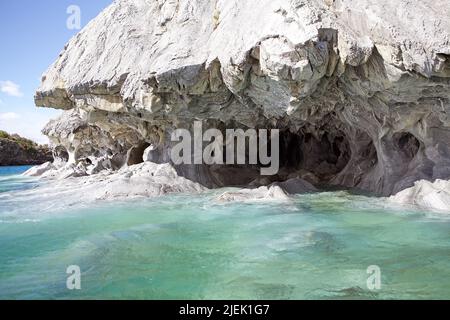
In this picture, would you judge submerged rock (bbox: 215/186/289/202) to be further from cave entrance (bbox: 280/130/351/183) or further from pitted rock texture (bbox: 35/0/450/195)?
cave entrance (bbox: 280/130/351/183)

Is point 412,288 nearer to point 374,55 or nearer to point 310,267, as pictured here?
point 310,267

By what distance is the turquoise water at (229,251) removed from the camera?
4.91 meters

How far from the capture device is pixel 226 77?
11.4m

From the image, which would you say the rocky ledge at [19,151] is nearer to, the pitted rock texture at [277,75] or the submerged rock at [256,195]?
the pitted rock texture at [277,75]

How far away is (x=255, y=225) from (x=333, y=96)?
5.59 meters

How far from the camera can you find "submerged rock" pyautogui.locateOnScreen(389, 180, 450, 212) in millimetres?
9673

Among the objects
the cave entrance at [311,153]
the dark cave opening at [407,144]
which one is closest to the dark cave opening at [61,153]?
the cave entrance at [311,153]

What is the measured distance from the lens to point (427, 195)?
10.1 metres

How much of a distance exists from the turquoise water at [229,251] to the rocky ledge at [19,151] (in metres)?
54.3

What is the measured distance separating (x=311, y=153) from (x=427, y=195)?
11912 millimetres

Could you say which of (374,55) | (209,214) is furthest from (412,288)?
(374,55)

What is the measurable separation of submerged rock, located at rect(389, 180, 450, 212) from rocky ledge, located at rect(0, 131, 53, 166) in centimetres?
5634

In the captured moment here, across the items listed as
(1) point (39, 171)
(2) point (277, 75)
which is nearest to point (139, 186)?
(2) point (277, 75)

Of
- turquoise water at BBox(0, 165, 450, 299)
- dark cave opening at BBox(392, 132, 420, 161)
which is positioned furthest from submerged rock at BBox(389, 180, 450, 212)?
dark cave opening at BBox(392, 132, 420, 161)
